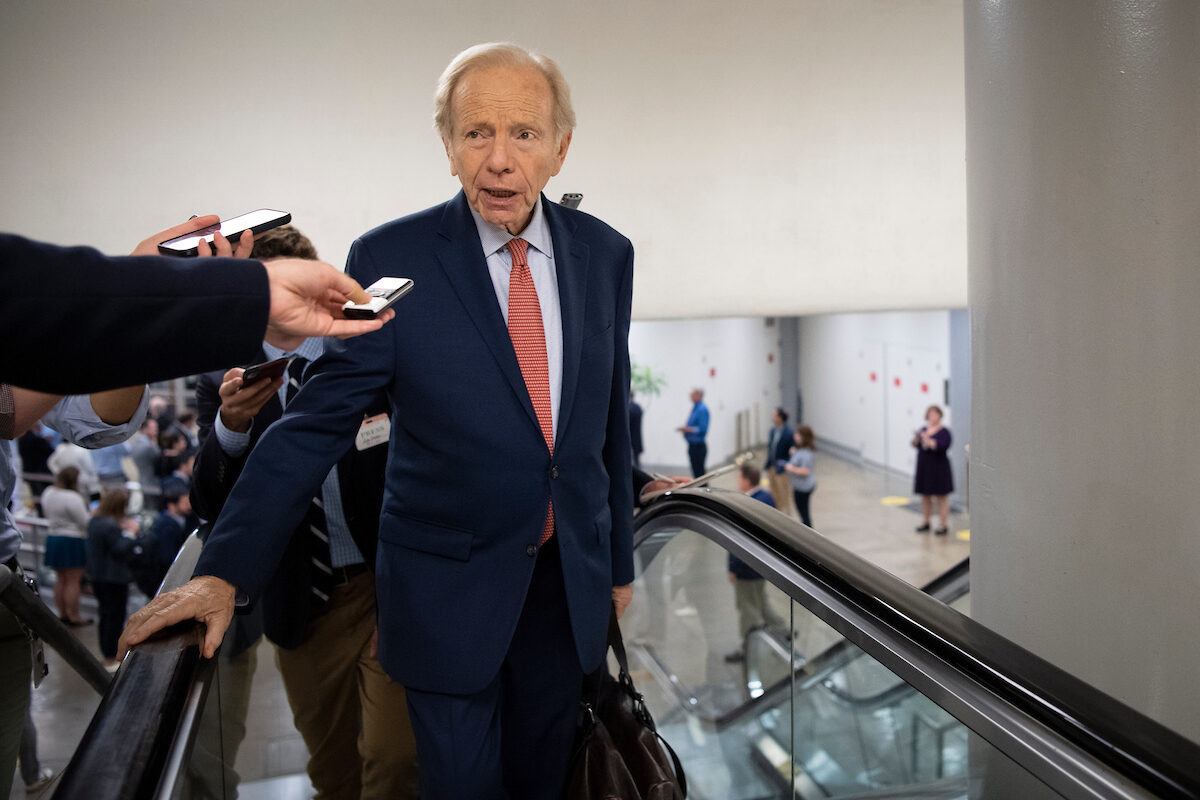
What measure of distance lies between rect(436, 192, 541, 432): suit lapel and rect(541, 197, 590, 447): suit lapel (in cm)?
9

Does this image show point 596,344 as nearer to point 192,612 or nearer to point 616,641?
point 616,641

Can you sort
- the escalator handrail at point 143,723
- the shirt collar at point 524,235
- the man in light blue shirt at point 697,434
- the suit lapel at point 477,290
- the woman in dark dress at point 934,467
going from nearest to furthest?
the escalator handrail at point 143,723 < the suit lapel at point 477,290 < the shirt collar at point 524,235 < the woman in dark dress at point 934,467 < the man in light blue shirt at point 697,434

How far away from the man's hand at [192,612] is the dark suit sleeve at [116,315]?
0.67 metres

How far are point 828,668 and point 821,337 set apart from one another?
1701cm

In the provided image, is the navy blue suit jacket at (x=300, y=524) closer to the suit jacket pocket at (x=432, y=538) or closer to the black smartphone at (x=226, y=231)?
the suit jacket pocket at (x=432, y=538)

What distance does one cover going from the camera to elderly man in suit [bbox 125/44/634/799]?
6.17 ft

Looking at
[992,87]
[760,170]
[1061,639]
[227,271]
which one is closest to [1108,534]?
[1061,639]

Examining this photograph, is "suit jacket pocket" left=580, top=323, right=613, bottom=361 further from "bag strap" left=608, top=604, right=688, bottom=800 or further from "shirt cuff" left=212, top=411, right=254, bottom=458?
"shirt cuff" left=212, top=411, right=254, bottom=458

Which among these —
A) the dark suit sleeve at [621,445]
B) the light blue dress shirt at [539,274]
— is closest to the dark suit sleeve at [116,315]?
the light blue dress shirt at [539,274]

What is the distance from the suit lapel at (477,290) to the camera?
1.94 metres

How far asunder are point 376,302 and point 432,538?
0.74 m

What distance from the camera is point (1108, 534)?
2.10 m

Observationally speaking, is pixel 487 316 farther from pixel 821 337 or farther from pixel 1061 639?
pixel 821 337

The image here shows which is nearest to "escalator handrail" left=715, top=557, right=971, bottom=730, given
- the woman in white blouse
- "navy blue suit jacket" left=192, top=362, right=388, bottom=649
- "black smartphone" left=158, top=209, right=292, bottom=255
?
"navy blue suit jacket" left=192, top=362, right=388, bottom=649
